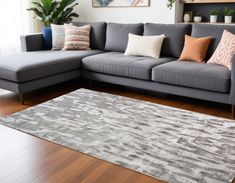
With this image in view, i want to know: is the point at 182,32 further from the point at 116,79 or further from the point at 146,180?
the point at 146,180

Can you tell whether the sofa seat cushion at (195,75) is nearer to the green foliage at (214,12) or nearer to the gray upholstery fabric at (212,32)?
the gray upholstery fabric at (212,32)

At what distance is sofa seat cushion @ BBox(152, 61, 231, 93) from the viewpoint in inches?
108

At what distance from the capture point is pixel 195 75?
9.37ft

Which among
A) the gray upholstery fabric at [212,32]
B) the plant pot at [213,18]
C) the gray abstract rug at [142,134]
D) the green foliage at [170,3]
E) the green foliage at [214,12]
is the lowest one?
the gray abstract rug at [142,134]

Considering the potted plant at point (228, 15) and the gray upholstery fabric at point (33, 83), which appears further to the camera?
the potted plant at point (228, 15)

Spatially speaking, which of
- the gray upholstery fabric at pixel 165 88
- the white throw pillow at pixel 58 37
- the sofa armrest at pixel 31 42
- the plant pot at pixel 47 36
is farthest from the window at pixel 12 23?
the gray upholstery fabric at pixel 165 88

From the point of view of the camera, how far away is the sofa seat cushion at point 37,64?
3025 mm

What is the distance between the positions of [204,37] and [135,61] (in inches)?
33.7

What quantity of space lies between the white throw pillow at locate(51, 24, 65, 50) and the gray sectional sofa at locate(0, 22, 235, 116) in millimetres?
201

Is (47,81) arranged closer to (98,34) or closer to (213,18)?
(98,34)

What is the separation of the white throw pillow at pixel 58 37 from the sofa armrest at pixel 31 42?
0.66 ft

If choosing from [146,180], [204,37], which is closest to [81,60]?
[204,37]

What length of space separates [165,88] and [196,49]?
1.96ft

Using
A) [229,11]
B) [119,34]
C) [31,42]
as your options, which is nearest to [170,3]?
[229,11]
